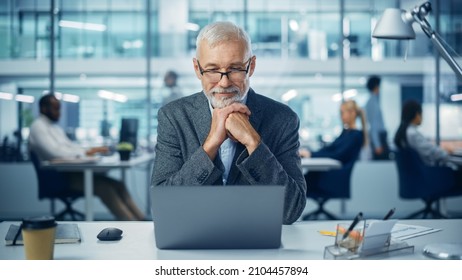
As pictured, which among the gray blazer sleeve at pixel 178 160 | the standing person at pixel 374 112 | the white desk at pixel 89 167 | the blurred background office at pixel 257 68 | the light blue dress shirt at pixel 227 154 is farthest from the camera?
the blurred background office at pixel 257 68

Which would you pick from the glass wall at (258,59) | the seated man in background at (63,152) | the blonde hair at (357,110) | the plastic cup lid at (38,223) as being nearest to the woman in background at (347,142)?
the blonde hair at (357,110)

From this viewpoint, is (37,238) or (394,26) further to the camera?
(394,26)

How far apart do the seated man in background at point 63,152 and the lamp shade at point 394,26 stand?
332 cm

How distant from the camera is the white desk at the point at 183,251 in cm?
129

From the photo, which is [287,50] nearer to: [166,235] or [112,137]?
[112,137]

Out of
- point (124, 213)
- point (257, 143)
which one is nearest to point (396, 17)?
point (257, 143)

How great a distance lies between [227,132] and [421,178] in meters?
3.62

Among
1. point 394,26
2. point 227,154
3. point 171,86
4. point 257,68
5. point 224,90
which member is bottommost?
point 227,154

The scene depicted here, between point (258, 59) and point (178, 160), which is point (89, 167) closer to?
point (178, 160)

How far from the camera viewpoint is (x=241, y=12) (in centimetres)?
668

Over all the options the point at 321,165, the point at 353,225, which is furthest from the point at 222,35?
the point at 321,165

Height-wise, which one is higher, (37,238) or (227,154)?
(227,154)

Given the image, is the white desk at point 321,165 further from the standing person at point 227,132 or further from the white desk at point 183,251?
the white desk at point 183,251

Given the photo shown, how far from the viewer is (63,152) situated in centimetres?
468
